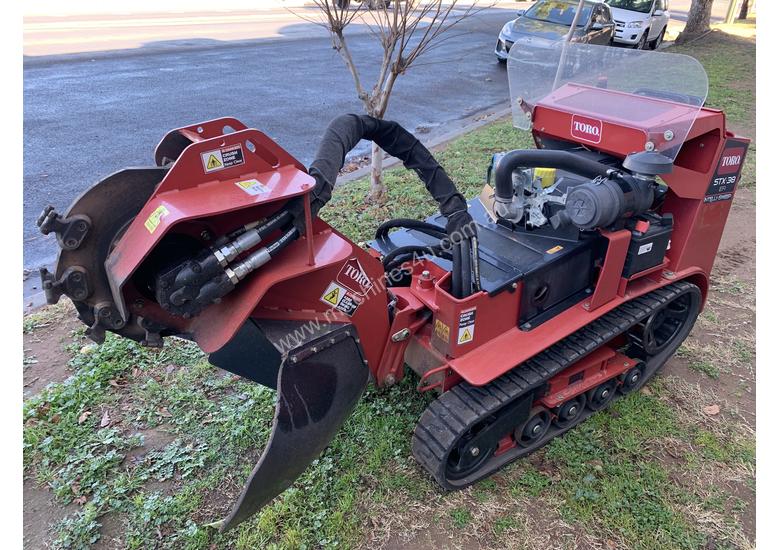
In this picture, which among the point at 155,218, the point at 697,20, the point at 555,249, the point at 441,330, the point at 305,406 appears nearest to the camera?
the point at 155,218

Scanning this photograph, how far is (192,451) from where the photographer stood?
3338 millimetres

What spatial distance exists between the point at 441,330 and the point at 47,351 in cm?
313

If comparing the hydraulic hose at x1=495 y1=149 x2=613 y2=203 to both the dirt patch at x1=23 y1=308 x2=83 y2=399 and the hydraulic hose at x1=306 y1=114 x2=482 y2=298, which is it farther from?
the dirt patch at x1=23 y1=308 x2=83 y2=399

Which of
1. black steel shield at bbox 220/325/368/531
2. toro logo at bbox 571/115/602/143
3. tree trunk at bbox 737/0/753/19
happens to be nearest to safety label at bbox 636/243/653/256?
toro logo at bbox 571/115/602/143

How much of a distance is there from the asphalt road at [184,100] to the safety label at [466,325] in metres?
4.17

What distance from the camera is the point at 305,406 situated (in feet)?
7.67

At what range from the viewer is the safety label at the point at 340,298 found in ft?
8.13

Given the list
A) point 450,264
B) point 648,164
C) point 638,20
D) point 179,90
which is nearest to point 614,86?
point 648,164

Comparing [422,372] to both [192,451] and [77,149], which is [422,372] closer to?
[192,451]

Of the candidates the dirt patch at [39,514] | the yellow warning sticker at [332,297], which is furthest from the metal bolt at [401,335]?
the dirt patch at [39,514]

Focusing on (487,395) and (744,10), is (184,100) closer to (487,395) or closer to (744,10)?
(487,395)

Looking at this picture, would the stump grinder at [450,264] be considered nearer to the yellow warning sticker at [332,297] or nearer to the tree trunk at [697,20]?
the yellow warning sticker at [332,297]

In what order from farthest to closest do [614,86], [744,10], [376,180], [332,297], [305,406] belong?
[744,10] < [376,180] < [614,86] < [332,297] < [305,406]

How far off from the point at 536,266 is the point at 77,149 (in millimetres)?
6865
